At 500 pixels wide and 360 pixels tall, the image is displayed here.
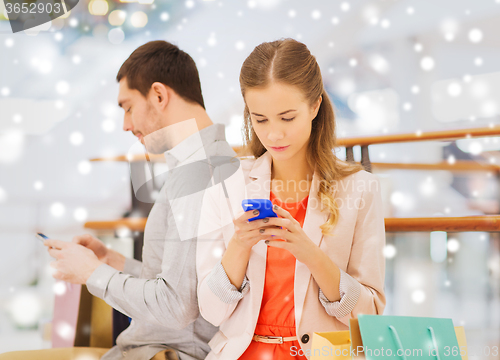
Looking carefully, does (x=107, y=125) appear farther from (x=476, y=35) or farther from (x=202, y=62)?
(x=476, y=35)

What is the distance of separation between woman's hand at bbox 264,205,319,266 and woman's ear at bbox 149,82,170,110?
516mm

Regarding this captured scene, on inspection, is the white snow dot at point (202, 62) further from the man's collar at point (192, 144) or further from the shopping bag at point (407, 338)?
the shopping bag at point (407, 338)

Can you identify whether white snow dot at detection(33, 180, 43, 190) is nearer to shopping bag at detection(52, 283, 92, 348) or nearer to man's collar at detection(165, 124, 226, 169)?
shopping bag at detection(52, 283, 92, 348)

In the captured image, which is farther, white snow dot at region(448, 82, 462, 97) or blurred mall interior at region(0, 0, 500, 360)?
white snow dot at region(448, 82, 462, 97)

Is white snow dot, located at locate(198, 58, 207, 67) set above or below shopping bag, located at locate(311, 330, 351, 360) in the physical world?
above

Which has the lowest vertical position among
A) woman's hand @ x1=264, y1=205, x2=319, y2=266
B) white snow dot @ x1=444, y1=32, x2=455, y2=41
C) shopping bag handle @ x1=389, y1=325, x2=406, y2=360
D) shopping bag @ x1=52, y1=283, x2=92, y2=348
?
shopping bag @ x1=52, y1=283, x2=92, y2=348

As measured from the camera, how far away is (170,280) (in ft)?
3.14

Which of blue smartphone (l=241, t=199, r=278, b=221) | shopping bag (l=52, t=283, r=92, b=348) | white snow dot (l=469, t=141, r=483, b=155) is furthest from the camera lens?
white snow dot (l=469, t=141, r=483, b=155)

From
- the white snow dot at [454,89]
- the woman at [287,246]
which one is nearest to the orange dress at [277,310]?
the woman at [287,246]

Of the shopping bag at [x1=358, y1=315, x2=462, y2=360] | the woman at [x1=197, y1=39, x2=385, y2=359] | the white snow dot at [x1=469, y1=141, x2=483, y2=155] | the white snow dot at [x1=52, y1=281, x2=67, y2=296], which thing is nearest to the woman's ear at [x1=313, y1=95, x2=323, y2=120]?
the woman at [x1=197, y1=39, x2=385, y2=359]

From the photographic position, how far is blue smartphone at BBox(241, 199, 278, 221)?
81cm

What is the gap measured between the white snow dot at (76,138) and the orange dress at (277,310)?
1092 mm

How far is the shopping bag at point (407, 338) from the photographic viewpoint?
2.22 feet

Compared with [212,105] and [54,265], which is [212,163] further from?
[212,105]
